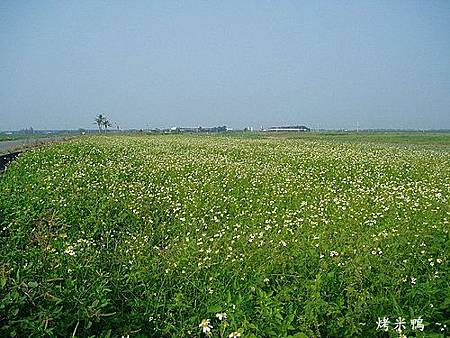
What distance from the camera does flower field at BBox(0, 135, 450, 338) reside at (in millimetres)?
3297

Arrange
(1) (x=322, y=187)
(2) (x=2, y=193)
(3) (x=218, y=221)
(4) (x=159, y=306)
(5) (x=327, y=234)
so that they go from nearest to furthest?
1. (4) (x=159, y=306)
2. (5) (x=327, y=234)
3. (3) (x=218, y=221)
4. (2) (x=2, y=193)
5. (1) (x=322, y=187)

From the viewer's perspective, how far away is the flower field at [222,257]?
10.8 ft

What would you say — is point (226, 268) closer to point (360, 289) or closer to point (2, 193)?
point (360, 289)

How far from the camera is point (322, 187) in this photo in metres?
10.5

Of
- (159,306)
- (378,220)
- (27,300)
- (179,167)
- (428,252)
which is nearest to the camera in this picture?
(27,300)

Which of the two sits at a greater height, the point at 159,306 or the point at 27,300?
the point at 27,300

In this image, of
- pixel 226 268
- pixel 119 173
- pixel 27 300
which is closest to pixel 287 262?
pixel 226 268

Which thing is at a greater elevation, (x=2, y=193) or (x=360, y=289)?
(x=2, y=193)

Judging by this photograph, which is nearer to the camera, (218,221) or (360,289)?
(360,289)

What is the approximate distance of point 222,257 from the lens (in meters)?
5.63

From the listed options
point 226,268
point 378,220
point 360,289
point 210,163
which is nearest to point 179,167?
point 210,163

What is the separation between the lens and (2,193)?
891 centimetres

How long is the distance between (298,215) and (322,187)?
3.00m

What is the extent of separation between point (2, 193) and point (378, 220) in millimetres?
7975
